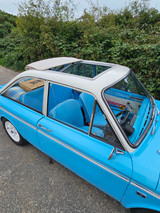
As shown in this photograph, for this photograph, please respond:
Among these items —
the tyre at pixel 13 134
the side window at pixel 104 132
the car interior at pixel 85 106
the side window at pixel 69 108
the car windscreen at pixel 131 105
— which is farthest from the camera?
the tyre at pixel 13 134

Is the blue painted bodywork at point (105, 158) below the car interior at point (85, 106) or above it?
below

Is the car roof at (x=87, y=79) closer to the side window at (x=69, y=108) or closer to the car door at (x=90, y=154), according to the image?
the side window at (x=69, y=108)

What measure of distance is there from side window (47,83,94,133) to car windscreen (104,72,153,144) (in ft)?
1.30

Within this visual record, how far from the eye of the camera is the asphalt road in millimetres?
1812

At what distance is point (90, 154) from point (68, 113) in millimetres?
724

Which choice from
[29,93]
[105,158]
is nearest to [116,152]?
[105,158]

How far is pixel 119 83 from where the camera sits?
175cm

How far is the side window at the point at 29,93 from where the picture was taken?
2.18 m

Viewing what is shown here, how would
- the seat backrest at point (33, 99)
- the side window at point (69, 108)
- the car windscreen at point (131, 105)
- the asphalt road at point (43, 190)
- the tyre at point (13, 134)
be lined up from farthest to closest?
the tyre at point (13, 134) < the seat backrest at point (33, 99) < the side window at point (69, 108) < the asphalt road at point (43, 190) < the car windscreen at point (131, 105)

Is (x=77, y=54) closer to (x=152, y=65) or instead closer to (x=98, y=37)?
(x=98, y=37)

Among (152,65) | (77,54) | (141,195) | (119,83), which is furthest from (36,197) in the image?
(77,54)

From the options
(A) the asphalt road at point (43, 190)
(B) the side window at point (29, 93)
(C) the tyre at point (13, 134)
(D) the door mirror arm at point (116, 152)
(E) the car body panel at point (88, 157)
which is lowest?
(A) the asphalt road at point (43, 190)

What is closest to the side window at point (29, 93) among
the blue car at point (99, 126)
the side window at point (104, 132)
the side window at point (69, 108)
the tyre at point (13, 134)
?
the blue car at point (99, 126)

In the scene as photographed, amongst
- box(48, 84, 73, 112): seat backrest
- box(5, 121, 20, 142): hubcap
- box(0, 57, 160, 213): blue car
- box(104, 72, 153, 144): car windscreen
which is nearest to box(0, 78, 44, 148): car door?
box(0, 57, 160, 213): blue car
